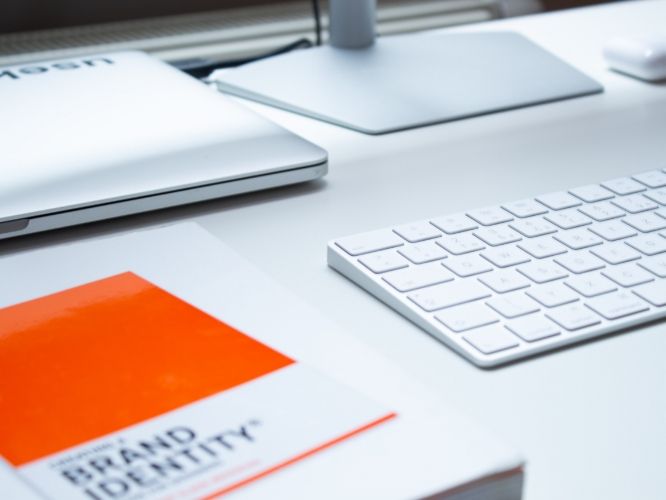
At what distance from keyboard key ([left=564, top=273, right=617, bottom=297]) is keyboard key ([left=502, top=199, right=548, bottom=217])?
75mm

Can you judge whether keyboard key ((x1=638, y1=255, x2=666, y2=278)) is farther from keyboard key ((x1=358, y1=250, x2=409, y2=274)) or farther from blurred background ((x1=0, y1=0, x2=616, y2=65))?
blurred background ((x1=0, y1=0, x2=616, y2=65))

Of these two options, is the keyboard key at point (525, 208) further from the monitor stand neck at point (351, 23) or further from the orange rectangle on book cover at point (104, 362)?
the monitor stand neck at point (351, 23)

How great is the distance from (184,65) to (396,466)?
573 millimetres

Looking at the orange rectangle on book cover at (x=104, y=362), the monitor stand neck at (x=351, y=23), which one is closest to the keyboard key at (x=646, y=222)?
the orange rectangle on book cover at (x=104, y=362)

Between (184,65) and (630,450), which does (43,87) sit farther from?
(630,450)

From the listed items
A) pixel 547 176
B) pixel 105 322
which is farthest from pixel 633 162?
pixel 105 322

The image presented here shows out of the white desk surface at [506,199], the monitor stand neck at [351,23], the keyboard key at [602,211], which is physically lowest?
the white desk surface at [506,199]

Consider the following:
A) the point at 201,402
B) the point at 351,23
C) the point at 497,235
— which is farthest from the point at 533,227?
the point at 351,23

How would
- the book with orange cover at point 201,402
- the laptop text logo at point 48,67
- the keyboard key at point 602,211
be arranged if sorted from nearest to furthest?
1. the book with orange cover at point 201,402
2. the keyboard key at point 602,211
3. the laptop text logo at point 48,67

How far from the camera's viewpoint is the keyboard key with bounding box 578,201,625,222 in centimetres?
54

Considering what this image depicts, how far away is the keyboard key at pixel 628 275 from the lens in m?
0.47

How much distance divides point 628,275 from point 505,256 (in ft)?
0.19

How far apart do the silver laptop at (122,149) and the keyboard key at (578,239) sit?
161 millimetres

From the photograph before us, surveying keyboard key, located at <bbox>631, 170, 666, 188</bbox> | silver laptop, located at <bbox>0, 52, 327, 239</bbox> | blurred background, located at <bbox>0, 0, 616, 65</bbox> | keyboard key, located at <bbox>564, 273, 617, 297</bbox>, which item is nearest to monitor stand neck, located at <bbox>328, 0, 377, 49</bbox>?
blurred background, located at <bbox>0, 0, 616, 65</bbox>
